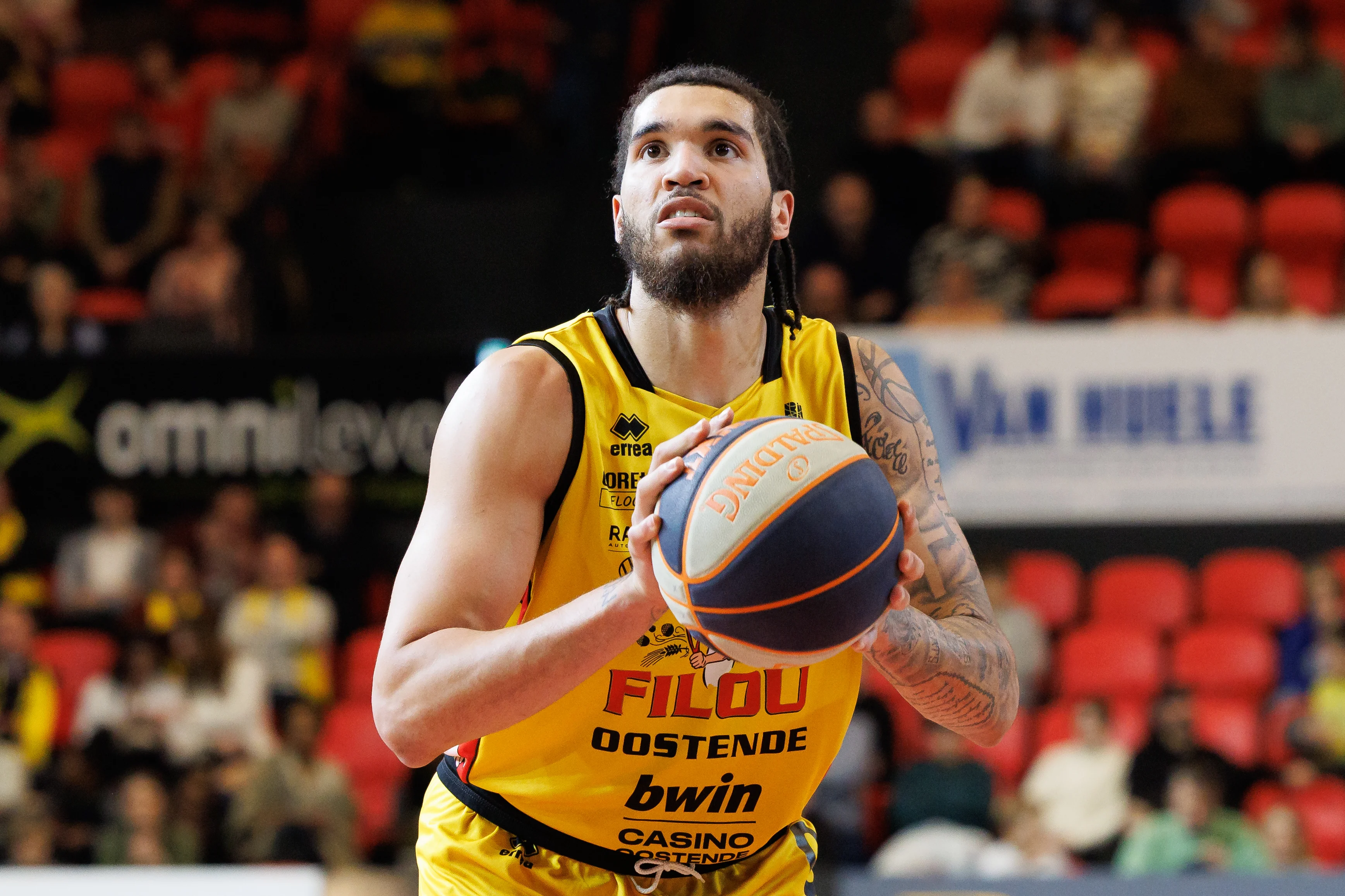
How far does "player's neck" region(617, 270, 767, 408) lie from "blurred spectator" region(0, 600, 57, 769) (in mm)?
7155

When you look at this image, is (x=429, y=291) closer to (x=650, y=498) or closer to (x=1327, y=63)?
(x=1327, y=63)

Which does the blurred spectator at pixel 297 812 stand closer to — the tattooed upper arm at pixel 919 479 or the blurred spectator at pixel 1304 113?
the tattooed upper arm at pixel 919 479

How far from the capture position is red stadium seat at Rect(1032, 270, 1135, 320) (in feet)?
32.4

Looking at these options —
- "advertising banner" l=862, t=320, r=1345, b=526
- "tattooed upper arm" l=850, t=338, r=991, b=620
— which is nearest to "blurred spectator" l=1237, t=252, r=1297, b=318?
"advertising banner" l=862, t=320, r=1345, b=526

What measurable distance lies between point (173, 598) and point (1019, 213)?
6.06 m

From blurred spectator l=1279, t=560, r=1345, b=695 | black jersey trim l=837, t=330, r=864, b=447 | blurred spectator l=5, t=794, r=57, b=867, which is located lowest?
blurred spectator l=5, t=794, r=57, b=867

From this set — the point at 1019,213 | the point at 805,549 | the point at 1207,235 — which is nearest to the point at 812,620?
the point at 805,549

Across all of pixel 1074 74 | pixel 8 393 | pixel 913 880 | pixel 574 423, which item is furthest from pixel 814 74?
pixel 574 423

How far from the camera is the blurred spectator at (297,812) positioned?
833 centimetres

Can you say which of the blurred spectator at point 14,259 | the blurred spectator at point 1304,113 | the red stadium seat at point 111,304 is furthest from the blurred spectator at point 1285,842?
the blurred spectator at point 14,259

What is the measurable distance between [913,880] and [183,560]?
5847 millimetres

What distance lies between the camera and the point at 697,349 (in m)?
3.24

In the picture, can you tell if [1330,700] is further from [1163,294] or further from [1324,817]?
[1163,294]

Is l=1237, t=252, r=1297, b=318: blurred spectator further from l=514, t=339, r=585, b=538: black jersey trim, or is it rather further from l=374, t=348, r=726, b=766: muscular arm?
l=374, t=348, r=726, b=766: muscular arm
